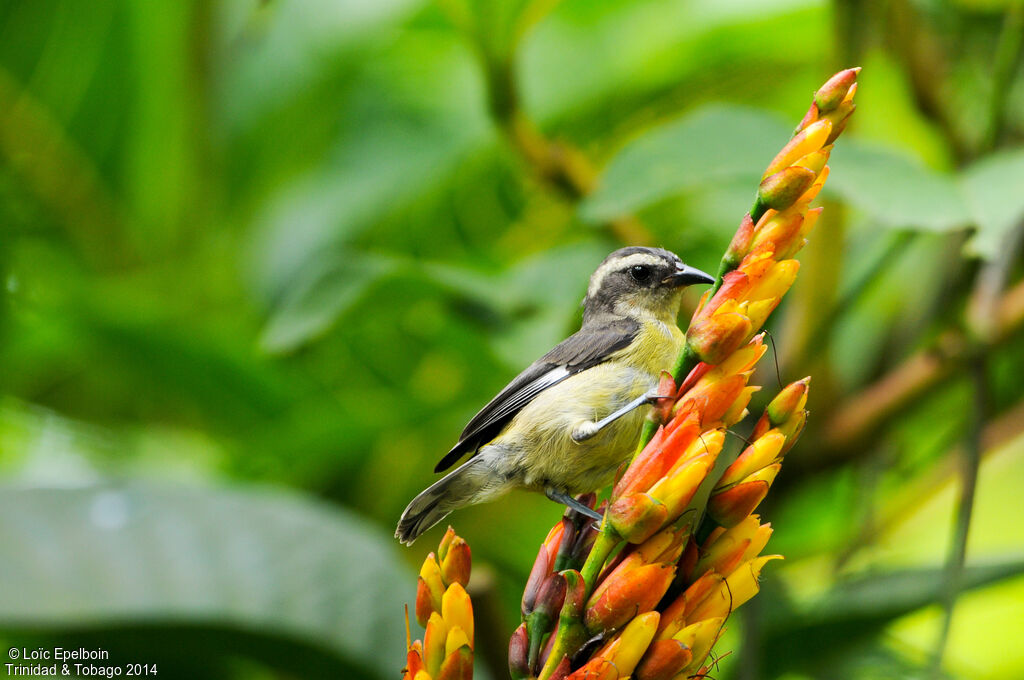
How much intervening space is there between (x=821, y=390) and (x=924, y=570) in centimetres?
49

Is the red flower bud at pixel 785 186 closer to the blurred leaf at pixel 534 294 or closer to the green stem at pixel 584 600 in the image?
the green stem at pixel 584 600

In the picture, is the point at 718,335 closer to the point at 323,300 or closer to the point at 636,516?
the point at 636,516

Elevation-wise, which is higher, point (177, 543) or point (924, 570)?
point (177, 543)

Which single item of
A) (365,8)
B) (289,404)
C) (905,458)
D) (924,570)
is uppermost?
(365,8)

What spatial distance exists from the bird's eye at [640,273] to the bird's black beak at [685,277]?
4cm

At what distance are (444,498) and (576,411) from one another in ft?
0.75

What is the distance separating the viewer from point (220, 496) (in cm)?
232

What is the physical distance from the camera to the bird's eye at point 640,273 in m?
1.55

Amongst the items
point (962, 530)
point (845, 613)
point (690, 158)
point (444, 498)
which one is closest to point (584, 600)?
point (444, 498)

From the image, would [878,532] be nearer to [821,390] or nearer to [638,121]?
[821,390]

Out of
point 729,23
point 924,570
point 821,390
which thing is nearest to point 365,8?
point 729,23

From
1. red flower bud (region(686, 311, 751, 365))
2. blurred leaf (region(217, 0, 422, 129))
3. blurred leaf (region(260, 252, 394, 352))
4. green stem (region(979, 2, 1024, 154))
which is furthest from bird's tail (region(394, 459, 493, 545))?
blurred leaf (region(217, 0, 422, 129))

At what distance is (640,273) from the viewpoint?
1.55 m

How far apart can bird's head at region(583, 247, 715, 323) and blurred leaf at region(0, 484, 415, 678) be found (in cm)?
94
